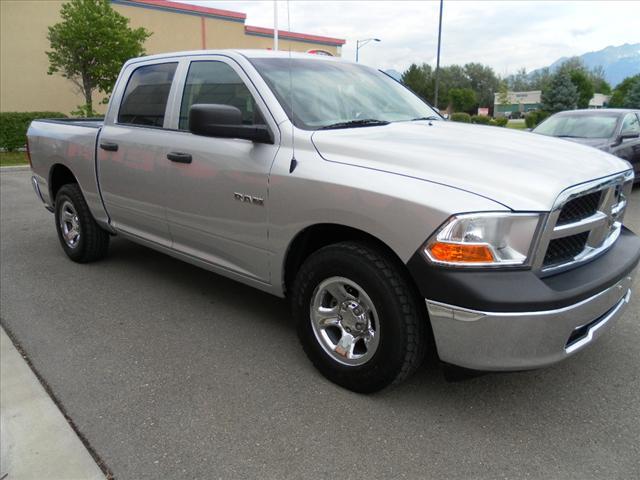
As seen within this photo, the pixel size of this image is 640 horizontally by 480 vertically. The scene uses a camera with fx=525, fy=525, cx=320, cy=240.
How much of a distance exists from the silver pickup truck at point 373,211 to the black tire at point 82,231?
37.8 inches

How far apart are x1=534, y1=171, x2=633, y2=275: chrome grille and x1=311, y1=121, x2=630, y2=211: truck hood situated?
0.06m

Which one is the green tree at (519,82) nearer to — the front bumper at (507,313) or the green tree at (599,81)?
the green tree at (599,81)

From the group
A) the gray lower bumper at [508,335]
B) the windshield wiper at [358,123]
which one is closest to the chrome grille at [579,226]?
the gray lower bumper at [508,335]

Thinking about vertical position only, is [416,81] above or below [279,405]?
above

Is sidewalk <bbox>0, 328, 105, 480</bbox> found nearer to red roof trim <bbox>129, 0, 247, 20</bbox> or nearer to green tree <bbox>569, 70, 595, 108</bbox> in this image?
red roof trim <bbox>129, 0, 247, 20</bbox>

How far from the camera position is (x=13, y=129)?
→ 16.3m

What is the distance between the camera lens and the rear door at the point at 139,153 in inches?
155

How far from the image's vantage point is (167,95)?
3.96 m

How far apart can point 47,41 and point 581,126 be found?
67.3 ft

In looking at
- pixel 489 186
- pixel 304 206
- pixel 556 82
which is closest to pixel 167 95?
pixel 304 206

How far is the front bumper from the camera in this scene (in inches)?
87.9

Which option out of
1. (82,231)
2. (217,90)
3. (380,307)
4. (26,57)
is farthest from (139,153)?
(26,57)

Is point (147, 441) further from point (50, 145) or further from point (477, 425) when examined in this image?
point (50, 145)

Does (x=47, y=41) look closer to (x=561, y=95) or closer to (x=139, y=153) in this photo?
(x=139, y=153)
